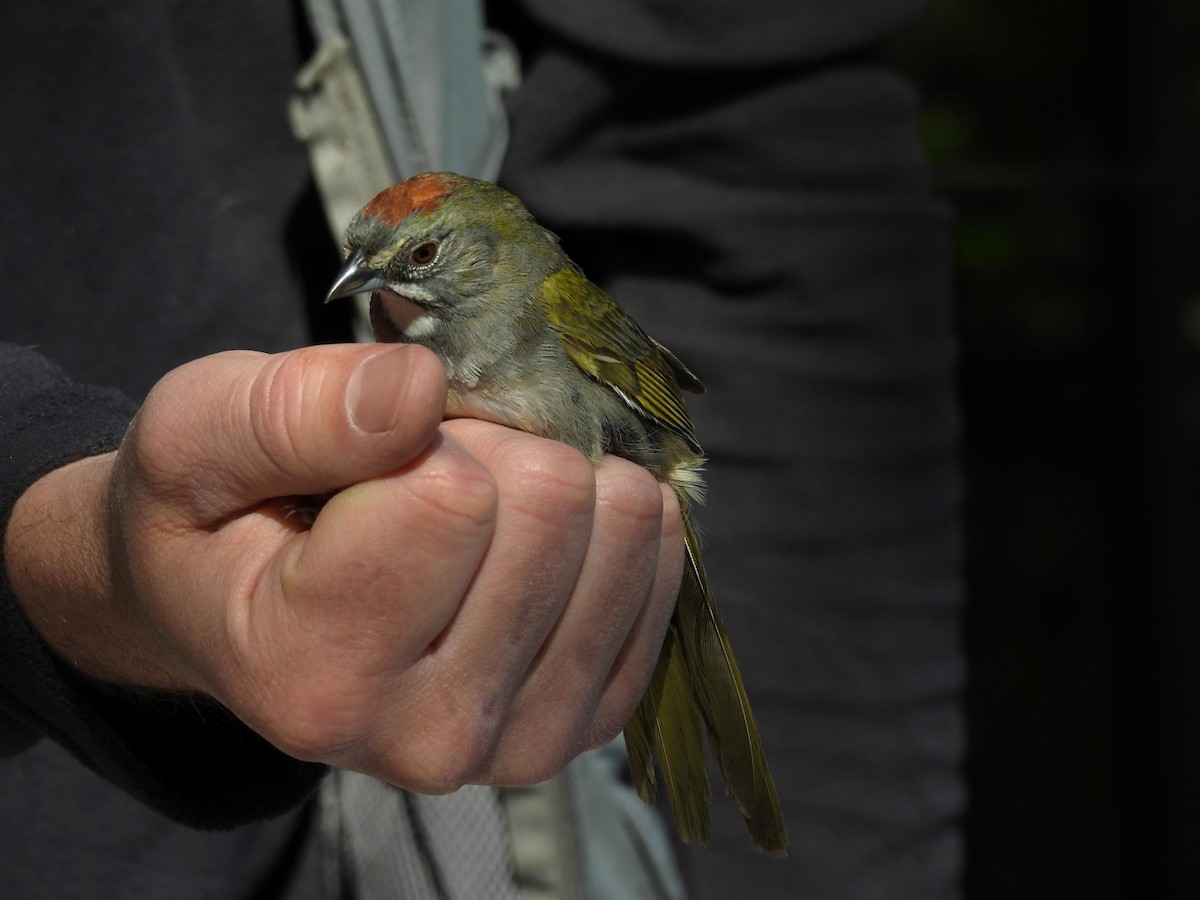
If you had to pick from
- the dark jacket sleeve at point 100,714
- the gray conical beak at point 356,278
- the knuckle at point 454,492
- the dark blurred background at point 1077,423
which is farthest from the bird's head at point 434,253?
the dark blurred background at point 1077,423

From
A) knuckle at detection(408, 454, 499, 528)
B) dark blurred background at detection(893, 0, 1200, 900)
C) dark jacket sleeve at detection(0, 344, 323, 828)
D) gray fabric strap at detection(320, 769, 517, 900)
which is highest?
knuckle at detection(408, 454, 499, 528)

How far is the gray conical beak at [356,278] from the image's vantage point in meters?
1.94

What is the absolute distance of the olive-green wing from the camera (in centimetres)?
208

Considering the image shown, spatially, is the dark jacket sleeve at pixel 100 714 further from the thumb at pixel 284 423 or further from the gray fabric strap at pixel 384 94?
the gray fabric strap at pixel 384 94

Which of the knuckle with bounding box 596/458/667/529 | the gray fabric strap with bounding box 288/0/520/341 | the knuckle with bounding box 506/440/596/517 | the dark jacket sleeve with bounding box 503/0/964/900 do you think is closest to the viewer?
the knuckle with bounding box 506/440/596/517

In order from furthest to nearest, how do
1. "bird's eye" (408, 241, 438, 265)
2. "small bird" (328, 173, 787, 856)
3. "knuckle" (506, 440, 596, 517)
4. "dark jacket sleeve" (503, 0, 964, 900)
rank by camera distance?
"dark jacket sleeve" (503, 0, 964, 900), "bird's eye" (408, 241, 438, 265), "small bird" (328, 173, 787, 856), "knuckle" (506, 440, 596, 517)

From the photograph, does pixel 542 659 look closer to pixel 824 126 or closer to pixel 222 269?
pixel 222 269

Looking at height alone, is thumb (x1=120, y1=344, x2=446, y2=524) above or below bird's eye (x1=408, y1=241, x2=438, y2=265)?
above

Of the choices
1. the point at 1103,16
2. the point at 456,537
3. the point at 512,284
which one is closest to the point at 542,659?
the point at 456,537

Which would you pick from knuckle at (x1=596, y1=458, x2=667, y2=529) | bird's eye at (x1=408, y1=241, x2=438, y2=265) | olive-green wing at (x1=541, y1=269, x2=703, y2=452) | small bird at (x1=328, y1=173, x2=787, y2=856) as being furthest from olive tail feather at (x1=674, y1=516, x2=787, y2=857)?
bird's eye at (x1=408, y1=241, x2=438, y2=265)

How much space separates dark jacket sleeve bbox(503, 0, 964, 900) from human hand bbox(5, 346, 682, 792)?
3.93 feet

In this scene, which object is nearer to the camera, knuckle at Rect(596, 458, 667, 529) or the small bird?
knuckle at Rect(596, 458, 667, 529)

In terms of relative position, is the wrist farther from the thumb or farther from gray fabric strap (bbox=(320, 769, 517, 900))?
gray fabric strap (bbox=(320, 769, 517, 900))

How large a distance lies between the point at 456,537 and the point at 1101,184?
3285mm
